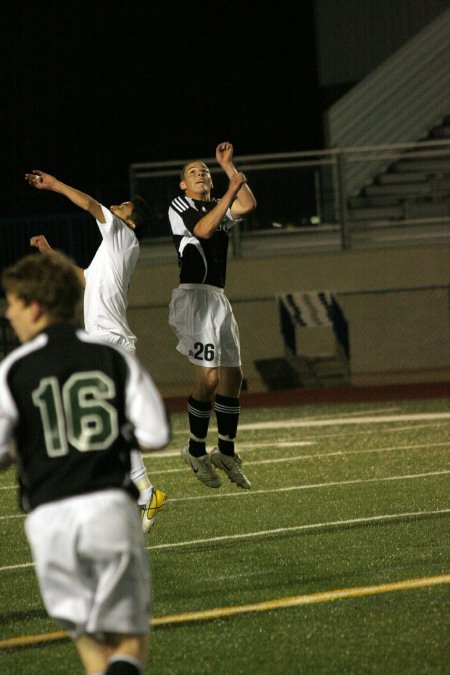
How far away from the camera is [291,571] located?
7328 millimetres

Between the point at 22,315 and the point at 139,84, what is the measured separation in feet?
93.8

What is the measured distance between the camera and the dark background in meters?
31.0

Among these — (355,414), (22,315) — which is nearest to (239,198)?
(22,315)

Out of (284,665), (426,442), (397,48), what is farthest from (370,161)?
(284,665)

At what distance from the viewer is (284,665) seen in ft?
18.1

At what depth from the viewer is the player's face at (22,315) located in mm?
4137

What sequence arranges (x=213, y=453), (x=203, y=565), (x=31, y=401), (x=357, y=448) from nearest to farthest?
(x=31, y=401) < (x=203, y=565) < (x=213, y=453) < (x=357, y=448)

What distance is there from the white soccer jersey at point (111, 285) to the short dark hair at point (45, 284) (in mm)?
4572

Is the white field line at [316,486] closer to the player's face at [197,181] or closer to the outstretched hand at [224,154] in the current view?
the player's face at [197,181]

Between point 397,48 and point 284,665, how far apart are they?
22.3 meters

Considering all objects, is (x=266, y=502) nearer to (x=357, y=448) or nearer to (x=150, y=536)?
(x=150, y=536)

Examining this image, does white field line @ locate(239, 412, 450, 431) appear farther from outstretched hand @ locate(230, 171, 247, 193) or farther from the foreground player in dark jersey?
the foreground player in dark jersey

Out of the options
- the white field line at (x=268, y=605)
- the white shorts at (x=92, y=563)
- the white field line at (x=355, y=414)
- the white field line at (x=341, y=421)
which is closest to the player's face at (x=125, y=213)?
the white field line at (x=268, y=605)

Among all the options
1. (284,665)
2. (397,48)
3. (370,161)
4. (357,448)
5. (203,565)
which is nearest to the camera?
(284,665)
